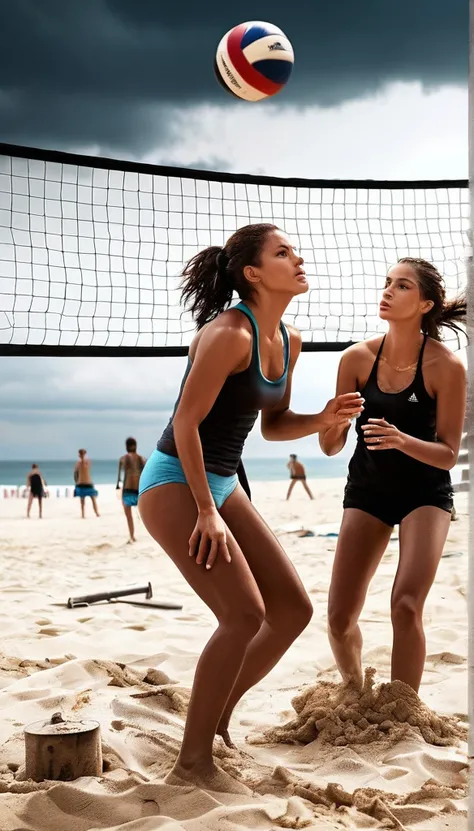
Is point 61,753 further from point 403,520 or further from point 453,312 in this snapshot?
point 453,312

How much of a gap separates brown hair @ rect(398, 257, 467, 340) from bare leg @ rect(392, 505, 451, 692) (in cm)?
81

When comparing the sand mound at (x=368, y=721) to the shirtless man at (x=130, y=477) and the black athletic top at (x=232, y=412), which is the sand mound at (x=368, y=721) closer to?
the black athletic top at (x=232, y=412)

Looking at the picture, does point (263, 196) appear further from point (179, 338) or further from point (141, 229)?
point (179, 338)

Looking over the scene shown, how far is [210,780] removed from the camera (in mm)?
2584

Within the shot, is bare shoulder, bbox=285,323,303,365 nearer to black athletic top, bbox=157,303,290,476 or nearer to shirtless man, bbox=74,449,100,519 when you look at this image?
black athletic top, bbox=157,303,290,476

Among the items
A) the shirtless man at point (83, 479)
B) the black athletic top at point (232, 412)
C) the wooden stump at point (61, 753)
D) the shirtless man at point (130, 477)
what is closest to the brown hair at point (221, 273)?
the black athletic top at point (232, 412)

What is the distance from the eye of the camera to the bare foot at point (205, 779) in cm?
257

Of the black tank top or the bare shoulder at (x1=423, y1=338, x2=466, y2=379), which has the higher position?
the bare shoulder at (x1=423, y1=338, x2=466, y2=379)

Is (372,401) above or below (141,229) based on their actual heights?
below

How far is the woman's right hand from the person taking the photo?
8.48 ft

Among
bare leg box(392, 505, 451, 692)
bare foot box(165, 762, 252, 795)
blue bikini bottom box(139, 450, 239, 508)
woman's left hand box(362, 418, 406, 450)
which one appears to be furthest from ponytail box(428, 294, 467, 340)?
bare foot box(165, 762, 252, 795)

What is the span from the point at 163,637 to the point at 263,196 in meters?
3.40

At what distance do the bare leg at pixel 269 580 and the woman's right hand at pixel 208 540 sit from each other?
0.27 m

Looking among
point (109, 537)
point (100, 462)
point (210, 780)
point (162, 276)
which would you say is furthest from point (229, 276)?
point (100, 462)
